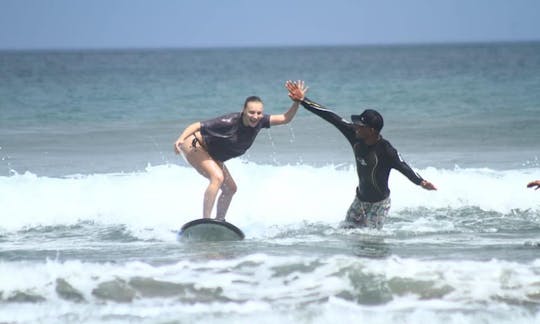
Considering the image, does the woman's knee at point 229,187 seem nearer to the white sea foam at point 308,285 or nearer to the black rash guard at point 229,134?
the black rash guard at point 229,134

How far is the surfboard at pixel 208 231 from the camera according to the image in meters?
9.17

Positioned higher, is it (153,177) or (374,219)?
(153,177)

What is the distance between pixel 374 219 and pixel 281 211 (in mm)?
3150

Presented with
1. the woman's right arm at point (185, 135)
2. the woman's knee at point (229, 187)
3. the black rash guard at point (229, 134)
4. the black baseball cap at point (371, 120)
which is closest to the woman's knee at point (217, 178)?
the black rash guard at point (229, 134)

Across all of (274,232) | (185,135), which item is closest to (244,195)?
(274,232)

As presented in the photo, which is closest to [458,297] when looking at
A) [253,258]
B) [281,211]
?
[253,258]

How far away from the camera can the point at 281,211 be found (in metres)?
12.1

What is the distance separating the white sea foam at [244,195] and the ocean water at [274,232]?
3cm

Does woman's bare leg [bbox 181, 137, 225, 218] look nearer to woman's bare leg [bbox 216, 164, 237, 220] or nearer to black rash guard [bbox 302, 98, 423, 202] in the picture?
woman's bare leg [bbox 216, 164, 237, 220]

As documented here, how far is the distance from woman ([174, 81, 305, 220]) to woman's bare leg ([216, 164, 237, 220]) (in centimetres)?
18

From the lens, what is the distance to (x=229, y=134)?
924 cm

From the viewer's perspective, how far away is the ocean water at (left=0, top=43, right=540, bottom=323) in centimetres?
733

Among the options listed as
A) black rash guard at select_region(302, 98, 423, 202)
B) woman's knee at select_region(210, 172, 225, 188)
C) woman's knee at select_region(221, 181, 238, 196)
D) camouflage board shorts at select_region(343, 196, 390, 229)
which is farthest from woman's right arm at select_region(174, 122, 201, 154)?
camouflage board shorts at select_region(343, 196, 390, 229)

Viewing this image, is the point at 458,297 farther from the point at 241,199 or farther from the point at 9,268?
the point at 241,199
